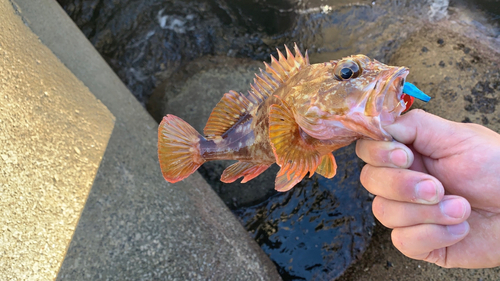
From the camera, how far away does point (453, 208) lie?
1438 mm

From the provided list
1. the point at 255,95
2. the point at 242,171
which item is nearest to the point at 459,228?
the point at 242,171

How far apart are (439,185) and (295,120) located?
780 millimetres

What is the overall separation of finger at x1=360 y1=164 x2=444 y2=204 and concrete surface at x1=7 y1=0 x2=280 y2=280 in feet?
5.30

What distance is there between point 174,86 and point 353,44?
96.8 inches

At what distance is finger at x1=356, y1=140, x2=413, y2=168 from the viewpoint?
1.49m

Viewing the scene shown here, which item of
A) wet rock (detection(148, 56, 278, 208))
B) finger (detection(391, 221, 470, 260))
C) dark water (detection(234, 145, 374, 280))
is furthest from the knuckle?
wet rock (detection(148, 56, 278, 208))

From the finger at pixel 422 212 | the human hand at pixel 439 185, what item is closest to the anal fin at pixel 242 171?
the human hand at pixel 439 185

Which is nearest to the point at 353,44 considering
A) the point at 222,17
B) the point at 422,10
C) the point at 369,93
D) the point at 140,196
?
the point at 422,10

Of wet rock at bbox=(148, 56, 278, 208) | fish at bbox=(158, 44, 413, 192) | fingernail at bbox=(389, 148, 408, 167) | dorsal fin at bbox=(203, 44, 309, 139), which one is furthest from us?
wet rock at bbox=(148, 56, 278, 208)

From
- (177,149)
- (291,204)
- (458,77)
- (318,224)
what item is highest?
(177,149)

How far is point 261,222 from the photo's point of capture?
368cm

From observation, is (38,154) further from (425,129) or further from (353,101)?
(425,129)

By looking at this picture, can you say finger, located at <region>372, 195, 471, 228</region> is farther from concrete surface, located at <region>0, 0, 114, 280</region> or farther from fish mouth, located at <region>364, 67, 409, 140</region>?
concrete surface, located at <region>0, 0, 114, 280</region>

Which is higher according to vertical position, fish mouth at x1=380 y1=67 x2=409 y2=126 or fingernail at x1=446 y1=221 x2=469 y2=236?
fish mouth at x1=380 y1=67 x2=409 y2=126
